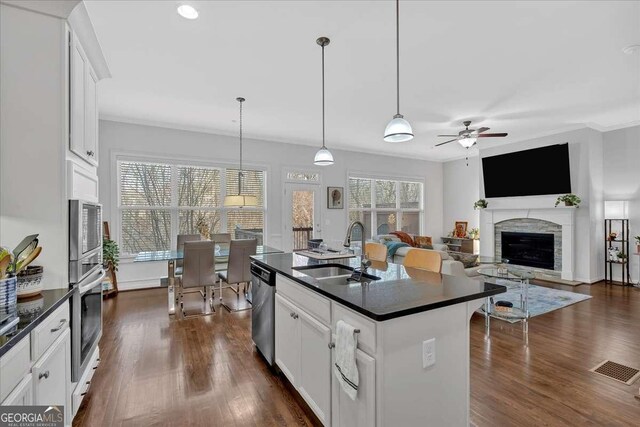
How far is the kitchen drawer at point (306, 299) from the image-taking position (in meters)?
1.79

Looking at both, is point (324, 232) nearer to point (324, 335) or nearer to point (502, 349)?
point (502, 349)

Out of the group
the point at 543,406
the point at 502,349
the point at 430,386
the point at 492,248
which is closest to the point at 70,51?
the point at 430,386

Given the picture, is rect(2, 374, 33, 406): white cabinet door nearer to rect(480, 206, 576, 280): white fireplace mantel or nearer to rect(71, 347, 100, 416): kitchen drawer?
rect(71, 347, 100, 416): kitchen drawer

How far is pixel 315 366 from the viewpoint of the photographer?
1.89 m

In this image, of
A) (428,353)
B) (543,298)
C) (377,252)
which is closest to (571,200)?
(543,298)

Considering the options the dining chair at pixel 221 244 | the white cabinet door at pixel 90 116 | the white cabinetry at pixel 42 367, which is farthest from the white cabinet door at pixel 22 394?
the dining chair at pixel 221 244

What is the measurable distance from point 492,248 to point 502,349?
461 cm

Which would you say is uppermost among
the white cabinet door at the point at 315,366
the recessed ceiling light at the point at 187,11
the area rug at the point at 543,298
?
the recessed ceiling light at the point at 187,11

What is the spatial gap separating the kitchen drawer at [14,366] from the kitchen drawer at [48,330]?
0.06 meters

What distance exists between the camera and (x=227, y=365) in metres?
2.74

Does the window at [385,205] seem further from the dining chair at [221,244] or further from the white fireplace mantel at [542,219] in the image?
the dining chair at [221,244]

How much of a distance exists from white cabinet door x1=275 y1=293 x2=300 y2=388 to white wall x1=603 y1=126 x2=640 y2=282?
265 inches

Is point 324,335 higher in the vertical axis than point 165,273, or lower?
higher

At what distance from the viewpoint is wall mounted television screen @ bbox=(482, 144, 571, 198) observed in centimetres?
596
